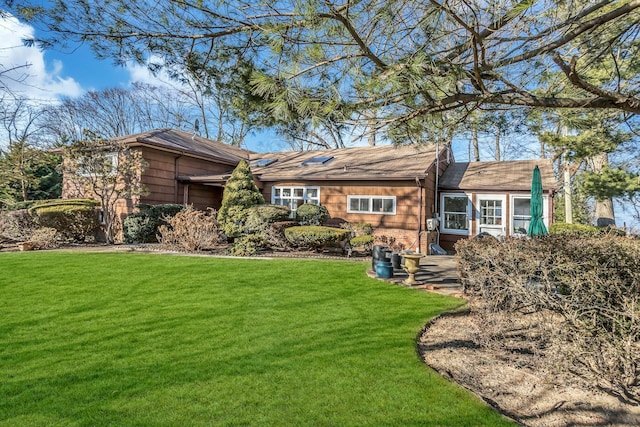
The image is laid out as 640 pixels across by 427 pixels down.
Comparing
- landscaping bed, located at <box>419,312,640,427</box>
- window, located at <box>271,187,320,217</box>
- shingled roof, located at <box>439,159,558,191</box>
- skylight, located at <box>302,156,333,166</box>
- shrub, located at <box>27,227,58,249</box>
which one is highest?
skylight, located at <box>302,156,333,166</box>

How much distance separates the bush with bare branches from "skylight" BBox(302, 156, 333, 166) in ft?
39.1

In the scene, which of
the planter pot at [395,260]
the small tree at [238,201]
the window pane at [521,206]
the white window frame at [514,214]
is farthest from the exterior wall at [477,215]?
the small tree at [238,201]

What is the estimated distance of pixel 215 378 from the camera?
2.86m

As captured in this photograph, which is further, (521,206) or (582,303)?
(521,206)

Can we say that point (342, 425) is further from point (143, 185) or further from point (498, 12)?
point (143, 185)

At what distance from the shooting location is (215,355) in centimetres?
327

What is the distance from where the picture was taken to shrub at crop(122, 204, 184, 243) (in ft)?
36.6

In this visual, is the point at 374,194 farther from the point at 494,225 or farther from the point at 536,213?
the point at 536,213

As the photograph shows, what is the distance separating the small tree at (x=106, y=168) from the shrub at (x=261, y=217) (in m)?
3.88

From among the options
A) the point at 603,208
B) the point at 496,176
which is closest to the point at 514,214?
the point at 496,176

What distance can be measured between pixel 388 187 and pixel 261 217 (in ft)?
16.3

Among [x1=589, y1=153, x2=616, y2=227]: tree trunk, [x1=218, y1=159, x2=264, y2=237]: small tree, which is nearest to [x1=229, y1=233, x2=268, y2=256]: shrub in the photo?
[x1=218, y1=159, x2=264, y2=237]: small tree

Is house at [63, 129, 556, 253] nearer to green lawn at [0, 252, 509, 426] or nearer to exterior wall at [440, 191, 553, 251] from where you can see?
exterior wall at [440, 191, 553, 251]

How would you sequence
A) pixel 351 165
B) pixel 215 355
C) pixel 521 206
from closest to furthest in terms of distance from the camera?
pixel 215 355
pixel 521 206
pixel 351 165
